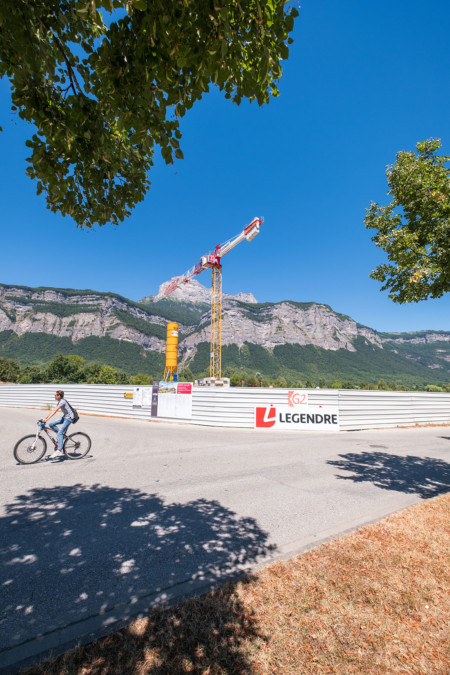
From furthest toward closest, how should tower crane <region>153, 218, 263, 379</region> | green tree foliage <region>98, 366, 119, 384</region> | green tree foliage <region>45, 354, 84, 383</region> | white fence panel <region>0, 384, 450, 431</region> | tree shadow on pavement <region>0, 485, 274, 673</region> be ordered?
green tree foliage <region>98, 366, 119, 384</region>
green tree foliage <region>45, 354, 84, 383</region>
tower crane <region>153, 218, 263, 379</region>
white fence panel <region>0, 384, 450, 431</region>
tree shadow on pavement <region>0, 485, 274, 673</region>

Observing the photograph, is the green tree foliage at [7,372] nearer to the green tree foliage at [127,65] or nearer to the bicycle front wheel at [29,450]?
the bicycle front wheel at [29,450]

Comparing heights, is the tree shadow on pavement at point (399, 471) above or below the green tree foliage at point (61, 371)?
below

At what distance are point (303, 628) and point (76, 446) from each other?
7.99 metres

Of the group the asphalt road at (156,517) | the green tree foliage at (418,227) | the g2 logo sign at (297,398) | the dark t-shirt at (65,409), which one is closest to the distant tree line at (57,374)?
the g2 logo sign at (297,398)

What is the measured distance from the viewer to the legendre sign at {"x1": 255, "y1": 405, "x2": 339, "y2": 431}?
48.4 feet

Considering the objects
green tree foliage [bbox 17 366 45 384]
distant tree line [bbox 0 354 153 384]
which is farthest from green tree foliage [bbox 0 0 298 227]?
green tree foliage [bbox 17 366 45 384]

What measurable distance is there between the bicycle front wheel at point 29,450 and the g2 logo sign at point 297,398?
35.4 ft

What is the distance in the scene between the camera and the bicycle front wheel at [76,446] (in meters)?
8.55

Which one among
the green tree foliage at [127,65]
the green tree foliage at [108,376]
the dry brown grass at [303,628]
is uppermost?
the green tree foliage at [127,65]

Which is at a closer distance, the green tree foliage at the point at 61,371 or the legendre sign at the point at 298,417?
the legendre sign at the point at 298,417

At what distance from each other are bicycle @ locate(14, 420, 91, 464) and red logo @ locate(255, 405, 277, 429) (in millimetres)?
8527

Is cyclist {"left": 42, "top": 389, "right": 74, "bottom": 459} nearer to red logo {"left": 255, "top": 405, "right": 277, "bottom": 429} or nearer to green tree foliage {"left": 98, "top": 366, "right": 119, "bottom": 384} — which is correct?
red logo {"left": 255, "top": 405, "right": 277, "bottom": 429}

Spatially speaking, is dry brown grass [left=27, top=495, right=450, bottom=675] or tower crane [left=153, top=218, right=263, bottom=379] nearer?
dry brown grass [left=27, top=495, right=450, bottom=675]

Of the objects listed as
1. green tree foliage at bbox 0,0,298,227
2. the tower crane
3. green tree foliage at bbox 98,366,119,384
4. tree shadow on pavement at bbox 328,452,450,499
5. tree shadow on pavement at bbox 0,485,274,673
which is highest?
the tower crane
